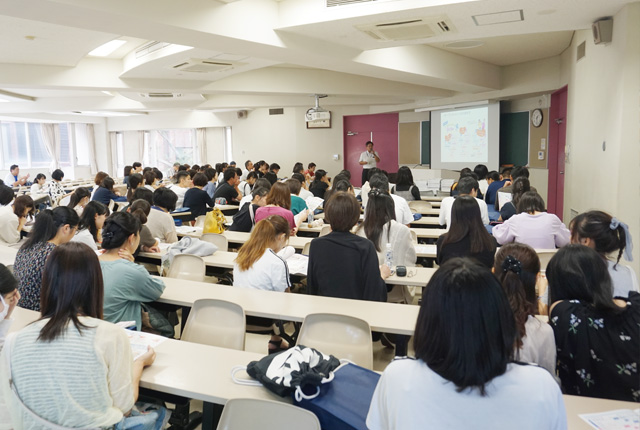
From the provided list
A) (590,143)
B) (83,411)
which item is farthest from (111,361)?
(590,143)

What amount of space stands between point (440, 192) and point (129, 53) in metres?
7.07

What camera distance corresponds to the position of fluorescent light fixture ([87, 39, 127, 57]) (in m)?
7.52

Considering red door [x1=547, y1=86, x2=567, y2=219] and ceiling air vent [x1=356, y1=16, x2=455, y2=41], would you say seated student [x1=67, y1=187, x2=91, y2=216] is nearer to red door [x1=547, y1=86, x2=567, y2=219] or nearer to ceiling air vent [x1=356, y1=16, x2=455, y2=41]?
ceiling air vent [x1=356, y1=16, x2=455, y2=41]

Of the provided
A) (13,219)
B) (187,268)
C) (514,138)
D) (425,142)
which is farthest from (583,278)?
(425,142)

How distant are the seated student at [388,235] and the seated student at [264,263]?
33.6 inches

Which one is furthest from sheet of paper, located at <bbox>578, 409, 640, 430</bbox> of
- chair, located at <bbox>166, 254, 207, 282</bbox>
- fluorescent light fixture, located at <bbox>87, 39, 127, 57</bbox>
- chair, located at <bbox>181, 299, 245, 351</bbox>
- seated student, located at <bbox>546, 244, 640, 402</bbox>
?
fluorescent light fixture, located at <bbox>87, 39, 127, 57</bbox>

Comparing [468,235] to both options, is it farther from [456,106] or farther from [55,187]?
[55,187]

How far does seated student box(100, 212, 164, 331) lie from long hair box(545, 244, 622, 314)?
2416 millimetres

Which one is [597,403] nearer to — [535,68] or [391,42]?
[391,42]

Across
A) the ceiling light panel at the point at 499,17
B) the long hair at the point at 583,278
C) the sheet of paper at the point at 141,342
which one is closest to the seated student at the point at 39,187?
the sheet of paper at the point at 141,342

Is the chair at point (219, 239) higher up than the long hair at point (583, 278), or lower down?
lower down

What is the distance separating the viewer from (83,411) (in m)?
1.83

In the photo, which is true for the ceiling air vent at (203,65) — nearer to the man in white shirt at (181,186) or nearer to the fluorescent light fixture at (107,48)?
the fluorescent light fixture at (107,48)

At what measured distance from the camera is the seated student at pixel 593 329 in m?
2.05
